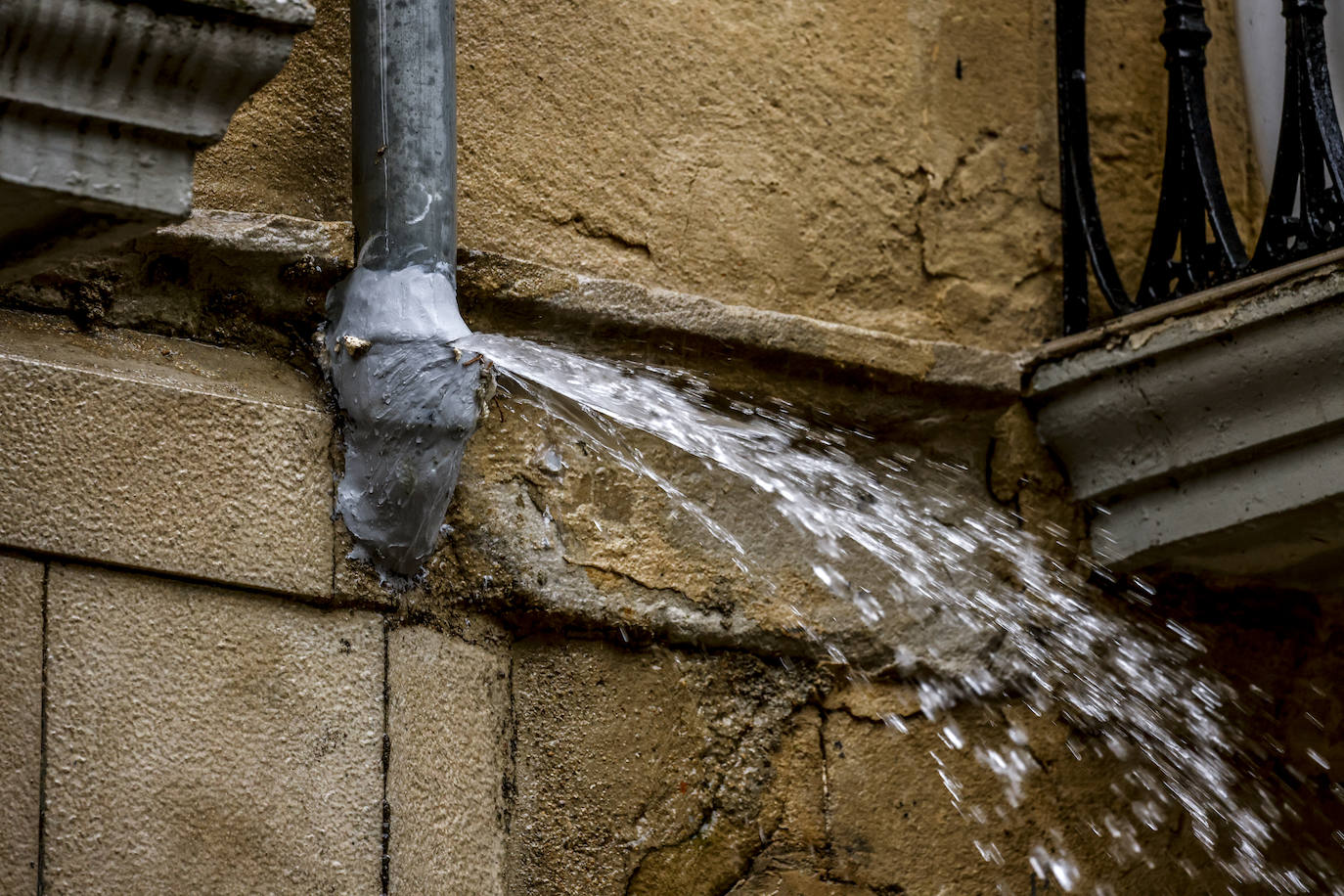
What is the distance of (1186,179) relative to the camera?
247 centimetres

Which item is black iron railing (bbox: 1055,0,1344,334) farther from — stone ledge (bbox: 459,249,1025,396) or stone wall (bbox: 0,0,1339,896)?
stone ledge (bbox: 459,249,1025,396)

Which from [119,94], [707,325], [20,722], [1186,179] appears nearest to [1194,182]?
[1186,179]

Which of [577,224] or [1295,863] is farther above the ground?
[577,224]

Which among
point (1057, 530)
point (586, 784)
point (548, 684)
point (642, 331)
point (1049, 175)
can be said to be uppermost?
point (1049, 175)

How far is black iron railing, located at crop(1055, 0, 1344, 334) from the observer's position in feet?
7.55

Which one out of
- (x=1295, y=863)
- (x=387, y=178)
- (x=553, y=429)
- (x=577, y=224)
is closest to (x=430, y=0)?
(x=387, y=178)

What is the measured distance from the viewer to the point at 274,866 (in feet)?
5.90

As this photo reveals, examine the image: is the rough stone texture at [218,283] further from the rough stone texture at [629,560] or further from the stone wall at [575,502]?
the rough stone texture at [629,560]

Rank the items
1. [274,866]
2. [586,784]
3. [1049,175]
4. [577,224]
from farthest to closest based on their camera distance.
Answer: [1049,175] → [577,224] → [586,784] → [274,866]

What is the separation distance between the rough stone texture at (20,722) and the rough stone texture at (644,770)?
616mm

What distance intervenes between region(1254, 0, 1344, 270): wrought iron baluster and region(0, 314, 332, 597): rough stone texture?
4.66 ft

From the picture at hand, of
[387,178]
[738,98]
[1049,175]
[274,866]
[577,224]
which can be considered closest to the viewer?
[274,866]

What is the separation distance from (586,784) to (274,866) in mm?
451

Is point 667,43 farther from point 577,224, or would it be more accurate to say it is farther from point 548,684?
point 548,684
